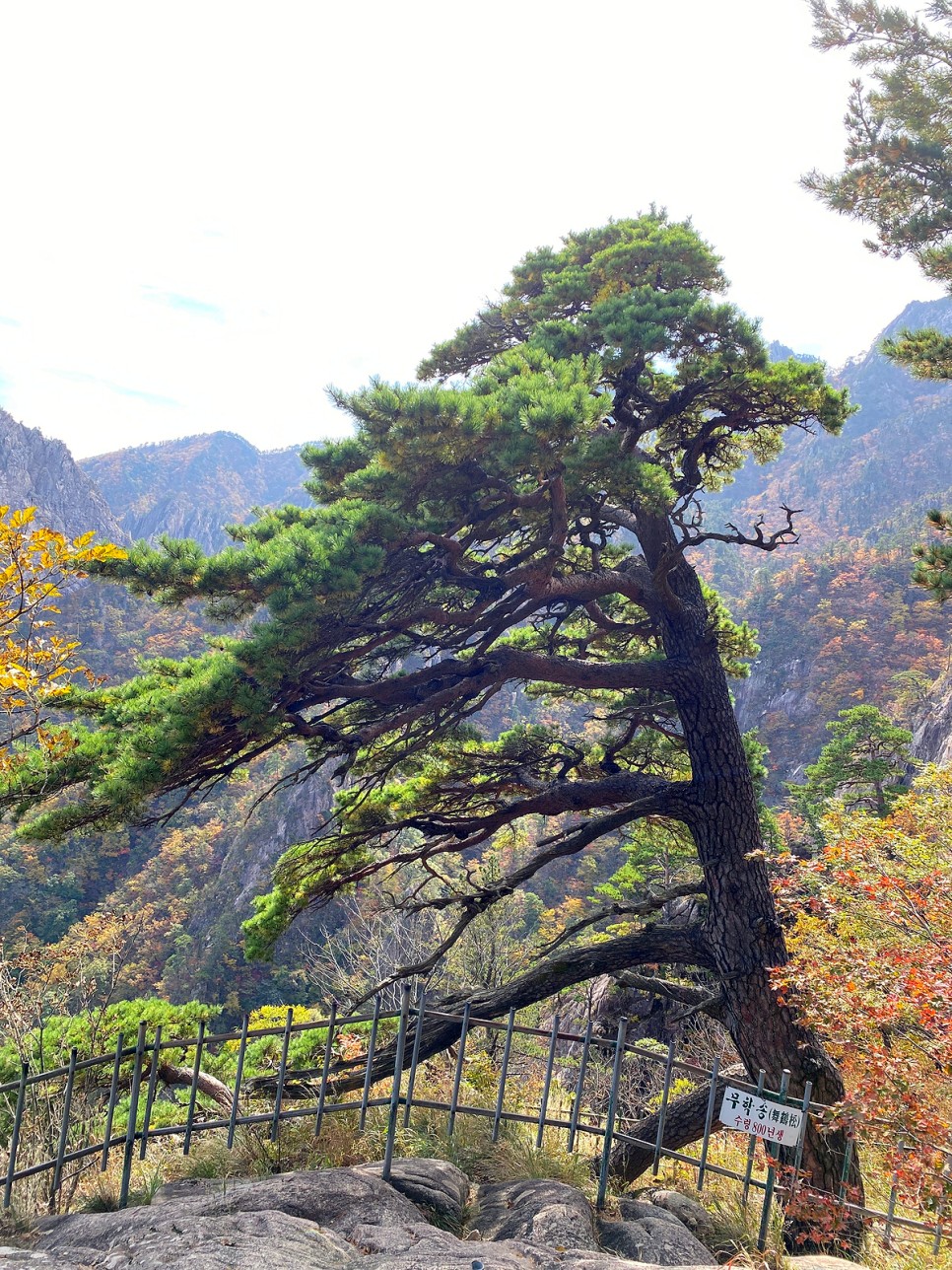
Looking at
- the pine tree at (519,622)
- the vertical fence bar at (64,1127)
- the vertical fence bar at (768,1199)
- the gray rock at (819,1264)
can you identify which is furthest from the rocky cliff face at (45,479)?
the gray rock at (819,1264)

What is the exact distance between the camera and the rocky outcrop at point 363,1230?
3.41m

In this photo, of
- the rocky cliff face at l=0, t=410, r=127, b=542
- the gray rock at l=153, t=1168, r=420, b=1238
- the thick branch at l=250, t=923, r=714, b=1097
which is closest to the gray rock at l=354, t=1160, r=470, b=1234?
the gray rock at l=153, t=1168, r=420, b=1238

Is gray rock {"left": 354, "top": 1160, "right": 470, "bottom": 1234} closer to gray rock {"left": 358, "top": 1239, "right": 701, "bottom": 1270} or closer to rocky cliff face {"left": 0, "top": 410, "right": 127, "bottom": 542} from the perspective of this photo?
gray rock {"left": 358, "top": 1239, "right": 701, "bottom": 1270}

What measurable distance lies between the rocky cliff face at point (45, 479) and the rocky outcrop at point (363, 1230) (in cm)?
9534

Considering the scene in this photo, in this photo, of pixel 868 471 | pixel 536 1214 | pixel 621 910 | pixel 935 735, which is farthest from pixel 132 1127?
pixel 868 471

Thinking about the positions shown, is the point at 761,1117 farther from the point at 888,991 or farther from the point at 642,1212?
the point at 888,991

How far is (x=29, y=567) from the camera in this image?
13.9 feet

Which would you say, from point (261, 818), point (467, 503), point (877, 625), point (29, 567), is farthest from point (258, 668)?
point (877, 625)

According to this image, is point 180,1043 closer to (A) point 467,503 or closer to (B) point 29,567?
(B) point 29,567

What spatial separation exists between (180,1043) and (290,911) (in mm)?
1722

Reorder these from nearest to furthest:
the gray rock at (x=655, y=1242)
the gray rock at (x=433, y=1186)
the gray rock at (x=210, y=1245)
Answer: the gray rock at (x=210, y=1245) → the gray rock at (x=655, y=1242) → the gray rock at (x=433, y=1186)

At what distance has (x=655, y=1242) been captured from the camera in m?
4.12

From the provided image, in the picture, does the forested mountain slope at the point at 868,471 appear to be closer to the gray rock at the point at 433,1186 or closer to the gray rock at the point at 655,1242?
the gray rock at the point at 655,1242

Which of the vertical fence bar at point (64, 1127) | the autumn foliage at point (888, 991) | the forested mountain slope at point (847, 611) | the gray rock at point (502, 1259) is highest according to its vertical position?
the forested mountain slope at point (847, 611)
